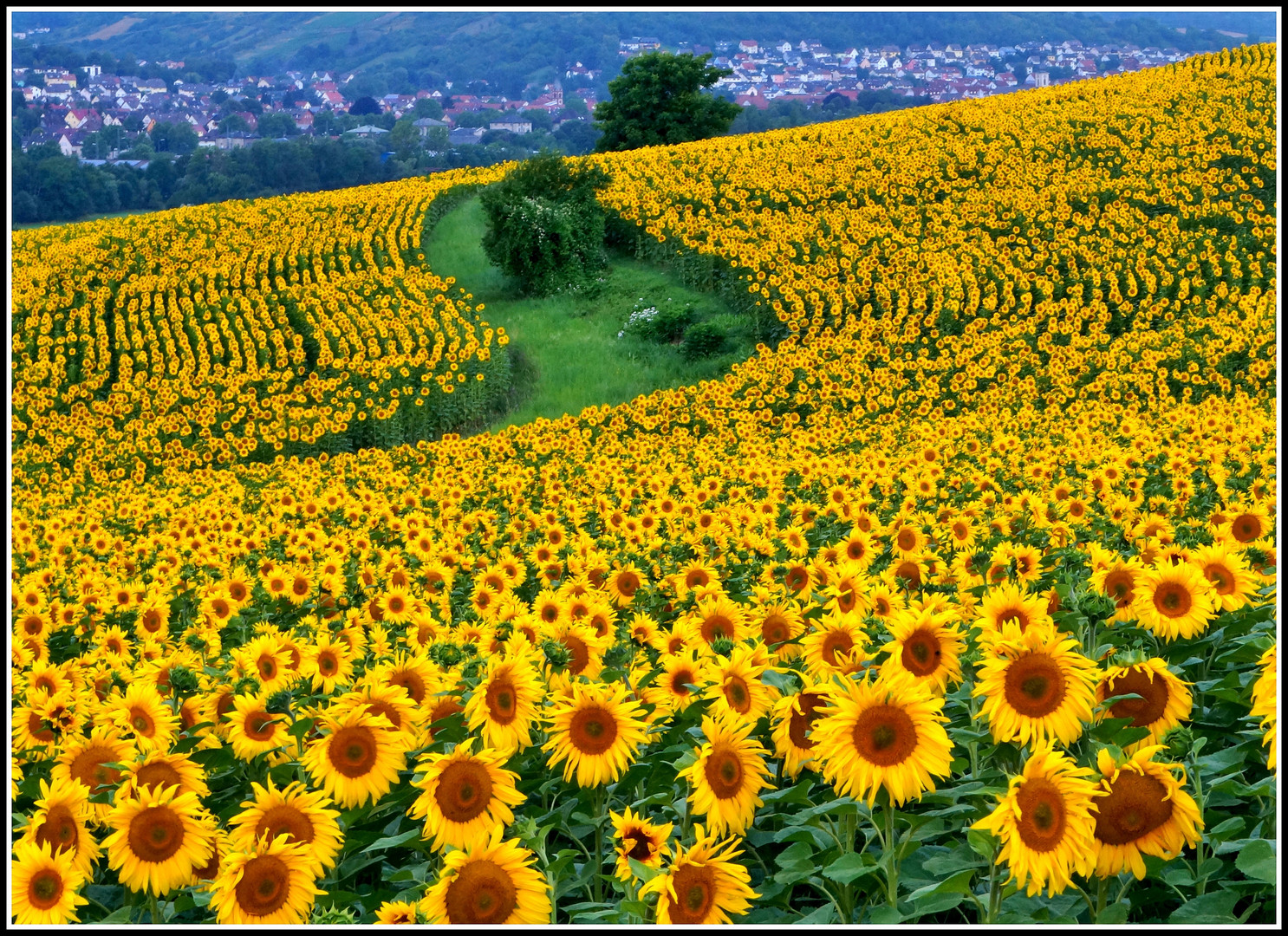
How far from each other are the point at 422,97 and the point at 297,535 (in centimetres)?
7588

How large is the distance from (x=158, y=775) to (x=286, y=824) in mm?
703

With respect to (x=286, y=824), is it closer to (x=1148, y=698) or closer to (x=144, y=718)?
(x=144, y=718)

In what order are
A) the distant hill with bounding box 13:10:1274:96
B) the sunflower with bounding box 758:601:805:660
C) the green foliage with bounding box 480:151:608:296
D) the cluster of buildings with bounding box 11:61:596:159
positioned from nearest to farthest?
1. the sunflower with bounding box 758:601:805:660
2. the distant hill with bounding box 13:10:1274:96
3. the green foliage with bounding box 480:151:608:296
4. the cluster of buildings with bounding box 11:61:596:159

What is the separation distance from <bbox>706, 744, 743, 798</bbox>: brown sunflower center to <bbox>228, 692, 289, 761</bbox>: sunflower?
1619 mm

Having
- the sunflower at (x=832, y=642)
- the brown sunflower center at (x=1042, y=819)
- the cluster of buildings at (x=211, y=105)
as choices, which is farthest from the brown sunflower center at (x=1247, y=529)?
the cluster of buildings at (x=211, y=105)

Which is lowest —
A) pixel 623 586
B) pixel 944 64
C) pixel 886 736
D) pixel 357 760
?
pixel 623 586

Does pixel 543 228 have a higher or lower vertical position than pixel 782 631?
lower

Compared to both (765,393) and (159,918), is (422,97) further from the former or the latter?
(159,918)

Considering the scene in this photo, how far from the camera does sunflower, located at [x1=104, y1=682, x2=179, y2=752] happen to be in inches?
143

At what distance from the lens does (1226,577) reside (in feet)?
11.9

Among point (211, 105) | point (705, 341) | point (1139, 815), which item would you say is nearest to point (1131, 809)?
point (1139, 815)

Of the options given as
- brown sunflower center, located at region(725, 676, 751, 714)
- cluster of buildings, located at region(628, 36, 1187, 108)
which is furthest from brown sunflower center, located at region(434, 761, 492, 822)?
cluster of buildings, located at region(628, 36, 1187, 108)

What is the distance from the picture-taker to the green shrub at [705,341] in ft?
80.6

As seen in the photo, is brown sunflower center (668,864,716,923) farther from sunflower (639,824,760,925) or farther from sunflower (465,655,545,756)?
sunflower (465,655,545,756)
